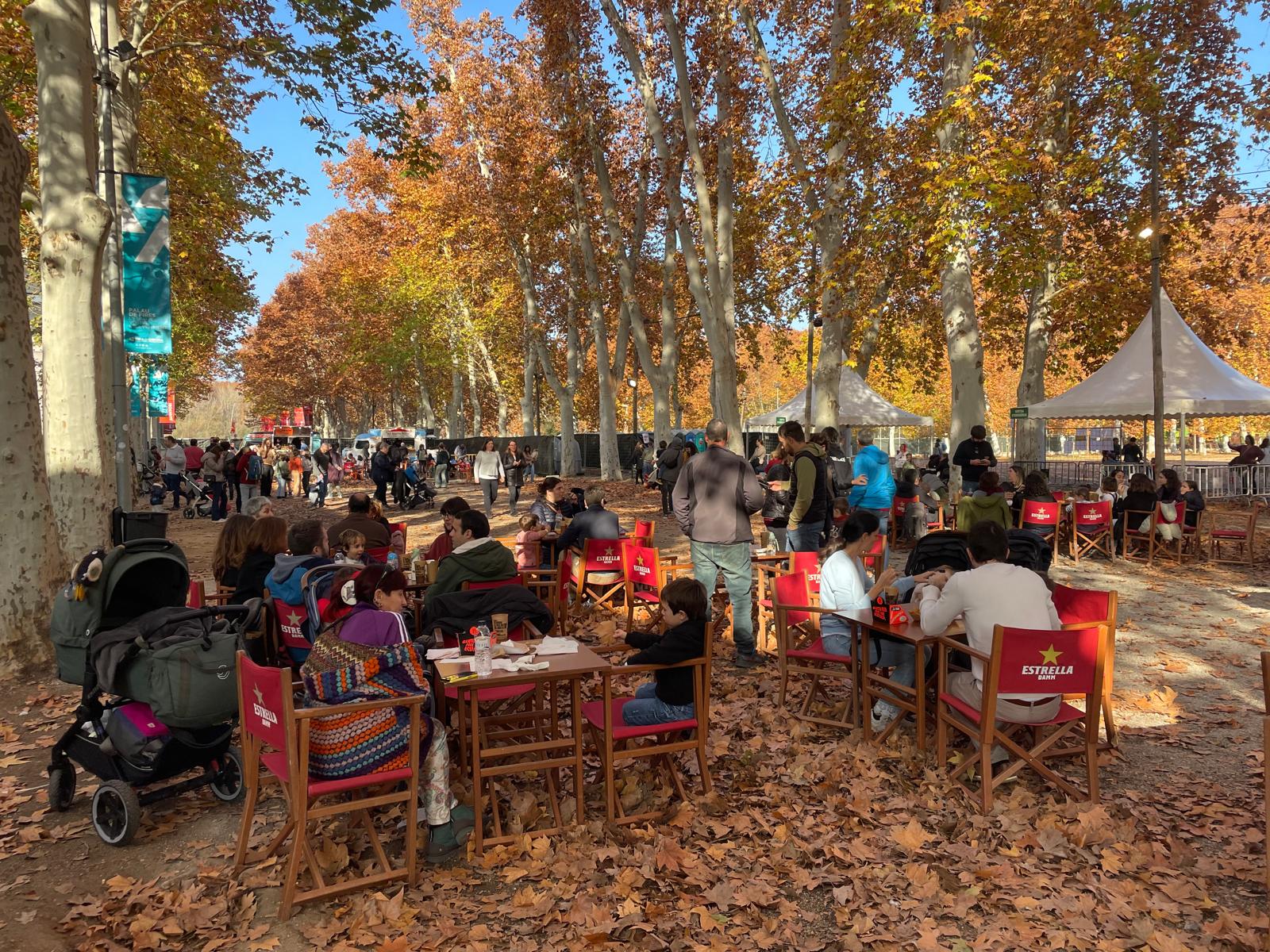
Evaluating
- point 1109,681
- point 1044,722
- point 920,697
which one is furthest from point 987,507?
point 1044,722

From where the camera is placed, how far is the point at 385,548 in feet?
24.9

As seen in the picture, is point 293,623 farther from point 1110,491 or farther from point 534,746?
point 1110,491

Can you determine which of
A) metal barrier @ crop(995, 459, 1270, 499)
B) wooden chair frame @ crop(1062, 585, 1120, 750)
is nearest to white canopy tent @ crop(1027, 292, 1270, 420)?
metal barrier @ crop(995, 459, 1270, 499)

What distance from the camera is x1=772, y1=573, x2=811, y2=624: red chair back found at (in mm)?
6121

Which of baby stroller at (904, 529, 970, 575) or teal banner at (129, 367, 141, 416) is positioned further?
teal banner at (129, 367, 141, 416)

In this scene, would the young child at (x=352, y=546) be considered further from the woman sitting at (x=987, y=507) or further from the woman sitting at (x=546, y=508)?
the woman sitting at (x=987, y=507)

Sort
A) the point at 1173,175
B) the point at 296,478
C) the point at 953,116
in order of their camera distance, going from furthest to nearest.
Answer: the point at 296,478
the point at 1173,175
the point at 953,116

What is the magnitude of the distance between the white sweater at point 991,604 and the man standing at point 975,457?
345 inches

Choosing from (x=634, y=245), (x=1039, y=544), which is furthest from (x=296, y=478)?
(x=1039, y=544)

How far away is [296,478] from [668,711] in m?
26.2

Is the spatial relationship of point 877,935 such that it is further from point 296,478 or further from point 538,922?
point 296,478

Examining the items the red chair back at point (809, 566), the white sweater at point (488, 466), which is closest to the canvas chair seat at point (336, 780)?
the red chair back at point (809, 566)

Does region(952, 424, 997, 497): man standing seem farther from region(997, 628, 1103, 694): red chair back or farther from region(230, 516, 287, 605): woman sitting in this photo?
region(230, 516, 287, 605): woman sitting

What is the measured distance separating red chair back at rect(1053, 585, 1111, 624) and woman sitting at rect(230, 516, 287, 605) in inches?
207
